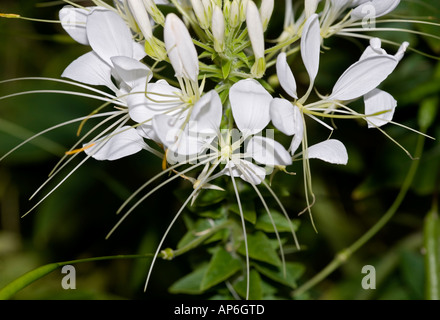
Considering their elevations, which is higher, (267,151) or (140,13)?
(140,13)

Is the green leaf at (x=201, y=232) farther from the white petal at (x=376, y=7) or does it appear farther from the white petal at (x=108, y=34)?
the white petal at (x=376, y=7)

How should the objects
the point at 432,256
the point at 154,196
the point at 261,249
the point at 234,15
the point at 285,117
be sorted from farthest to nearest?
the point at 154,196 < the point at 432,256 < the point at 261,249 < the point at 234,15 < the point at 285,117

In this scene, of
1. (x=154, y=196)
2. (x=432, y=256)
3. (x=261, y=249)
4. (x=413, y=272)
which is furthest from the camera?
(x=154, y=196)

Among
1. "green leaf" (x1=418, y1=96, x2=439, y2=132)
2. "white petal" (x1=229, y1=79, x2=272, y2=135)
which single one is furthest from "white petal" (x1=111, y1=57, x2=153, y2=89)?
"green leaf" (x1=418, y1=96, x2=439, y2=132)

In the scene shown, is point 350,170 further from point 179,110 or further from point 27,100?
point 27,100

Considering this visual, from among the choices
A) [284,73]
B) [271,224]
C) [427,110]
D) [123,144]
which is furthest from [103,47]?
[427,110]

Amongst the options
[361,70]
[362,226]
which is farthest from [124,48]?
[362,226]

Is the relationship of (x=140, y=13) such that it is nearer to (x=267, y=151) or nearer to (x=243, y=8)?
(x=243, y=8)
